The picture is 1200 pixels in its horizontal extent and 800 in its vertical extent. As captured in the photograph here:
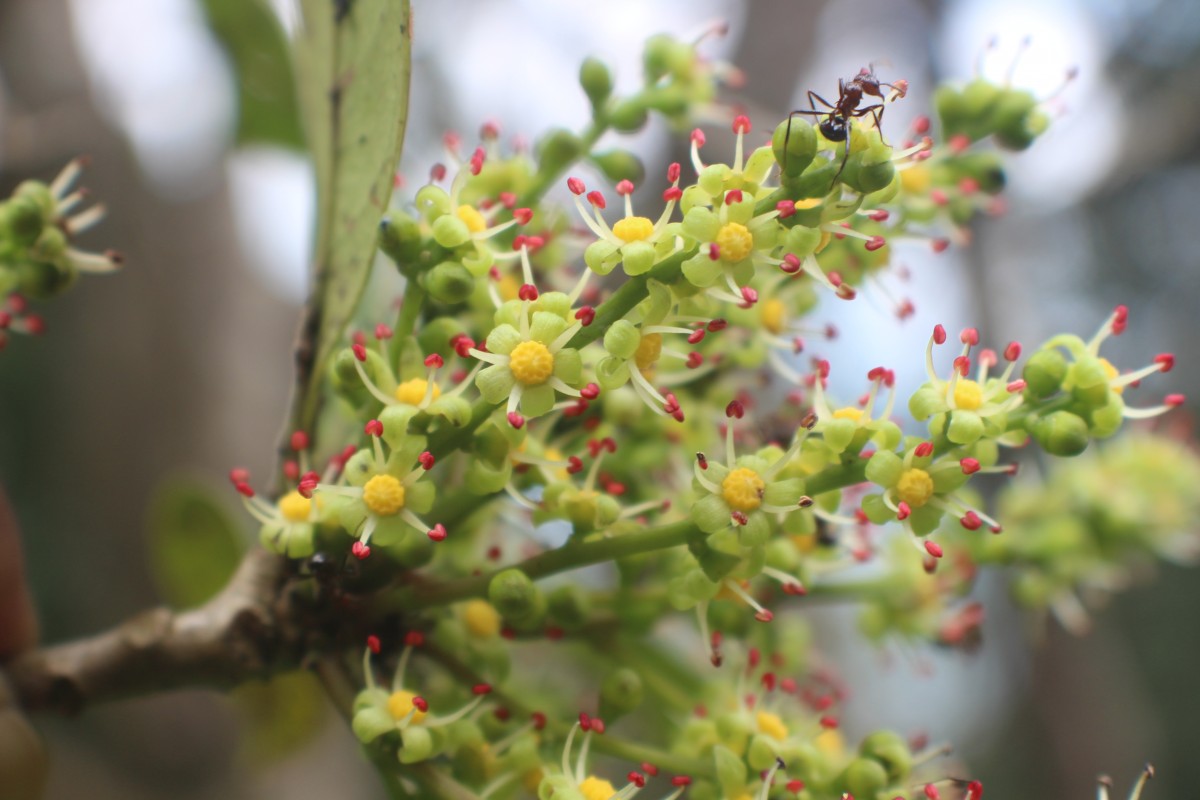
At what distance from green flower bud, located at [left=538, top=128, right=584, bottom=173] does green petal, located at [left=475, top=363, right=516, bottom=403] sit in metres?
0.28

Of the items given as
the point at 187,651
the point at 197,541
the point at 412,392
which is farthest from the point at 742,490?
the point at 197,541

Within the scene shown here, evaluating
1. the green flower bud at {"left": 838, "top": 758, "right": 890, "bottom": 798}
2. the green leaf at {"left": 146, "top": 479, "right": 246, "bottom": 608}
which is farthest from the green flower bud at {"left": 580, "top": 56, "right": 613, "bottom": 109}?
the green leaf at {"left": 146, "top": 479, "right": 246, "bottom": 608}

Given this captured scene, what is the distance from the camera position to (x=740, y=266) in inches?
20.8

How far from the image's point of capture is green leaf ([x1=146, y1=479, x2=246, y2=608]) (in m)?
1.13

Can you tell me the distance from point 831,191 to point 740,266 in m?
0.06

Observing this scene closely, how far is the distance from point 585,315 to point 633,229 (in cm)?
6

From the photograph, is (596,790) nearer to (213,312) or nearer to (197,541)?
(197,541)

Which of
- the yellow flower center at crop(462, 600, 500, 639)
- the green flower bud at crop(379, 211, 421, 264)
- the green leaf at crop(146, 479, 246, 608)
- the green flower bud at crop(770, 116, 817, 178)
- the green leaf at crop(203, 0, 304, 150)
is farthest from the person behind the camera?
the green leaf at crop(203, 0, 304, 150)

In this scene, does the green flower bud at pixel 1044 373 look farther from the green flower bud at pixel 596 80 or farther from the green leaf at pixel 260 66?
the green leaf at pixel 260 66

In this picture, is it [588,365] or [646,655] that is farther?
[646,655]

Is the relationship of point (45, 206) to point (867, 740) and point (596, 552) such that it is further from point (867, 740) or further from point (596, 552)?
point (867, 740)

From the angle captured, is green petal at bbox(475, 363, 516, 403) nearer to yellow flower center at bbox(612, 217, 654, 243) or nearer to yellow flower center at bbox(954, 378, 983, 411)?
yellow flower center at bbox(612, 217, 654, 243)

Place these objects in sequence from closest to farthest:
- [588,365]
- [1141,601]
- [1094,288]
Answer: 1. [588,365]
2. [1094,288]
3. [1141,601]

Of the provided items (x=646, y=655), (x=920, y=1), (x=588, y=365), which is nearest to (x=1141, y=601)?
(x=920, y=1)
